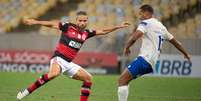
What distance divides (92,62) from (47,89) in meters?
8.50

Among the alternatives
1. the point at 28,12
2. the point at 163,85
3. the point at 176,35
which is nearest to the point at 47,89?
the point at 163,85

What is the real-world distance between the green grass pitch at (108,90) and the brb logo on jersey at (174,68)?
9.63ft

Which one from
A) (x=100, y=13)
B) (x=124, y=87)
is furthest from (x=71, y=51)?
(x=100, y=13)

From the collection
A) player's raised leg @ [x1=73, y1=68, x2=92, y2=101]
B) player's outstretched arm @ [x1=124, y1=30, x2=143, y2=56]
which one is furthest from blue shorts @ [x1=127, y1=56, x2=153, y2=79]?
player's raised leg @ [x1=73, y1=68, x2=92, y2=101]

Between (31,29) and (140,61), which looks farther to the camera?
(31,29)

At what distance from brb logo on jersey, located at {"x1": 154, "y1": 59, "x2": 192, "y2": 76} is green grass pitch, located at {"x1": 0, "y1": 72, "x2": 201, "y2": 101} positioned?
2936mm

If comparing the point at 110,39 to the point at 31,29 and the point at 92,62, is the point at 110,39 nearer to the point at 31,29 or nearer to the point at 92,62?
the point at 92,62

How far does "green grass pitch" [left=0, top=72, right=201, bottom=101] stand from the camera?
14.6m

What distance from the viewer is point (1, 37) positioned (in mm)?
25766

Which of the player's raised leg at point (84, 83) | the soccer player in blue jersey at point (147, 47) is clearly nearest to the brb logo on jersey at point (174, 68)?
the player's raised leg at point (84, 83)

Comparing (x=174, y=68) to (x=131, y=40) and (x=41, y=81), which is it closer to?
(x=41, y=81)

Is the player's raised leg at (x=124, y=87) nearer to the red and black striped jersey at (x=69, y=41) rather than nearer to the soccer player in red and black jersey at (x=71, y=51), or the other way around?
the soccer player in red and black jersey at (x=71, y=51)

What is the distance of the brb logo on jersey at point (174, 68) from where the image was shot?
24719mm

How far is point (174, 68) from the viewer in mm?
24859
